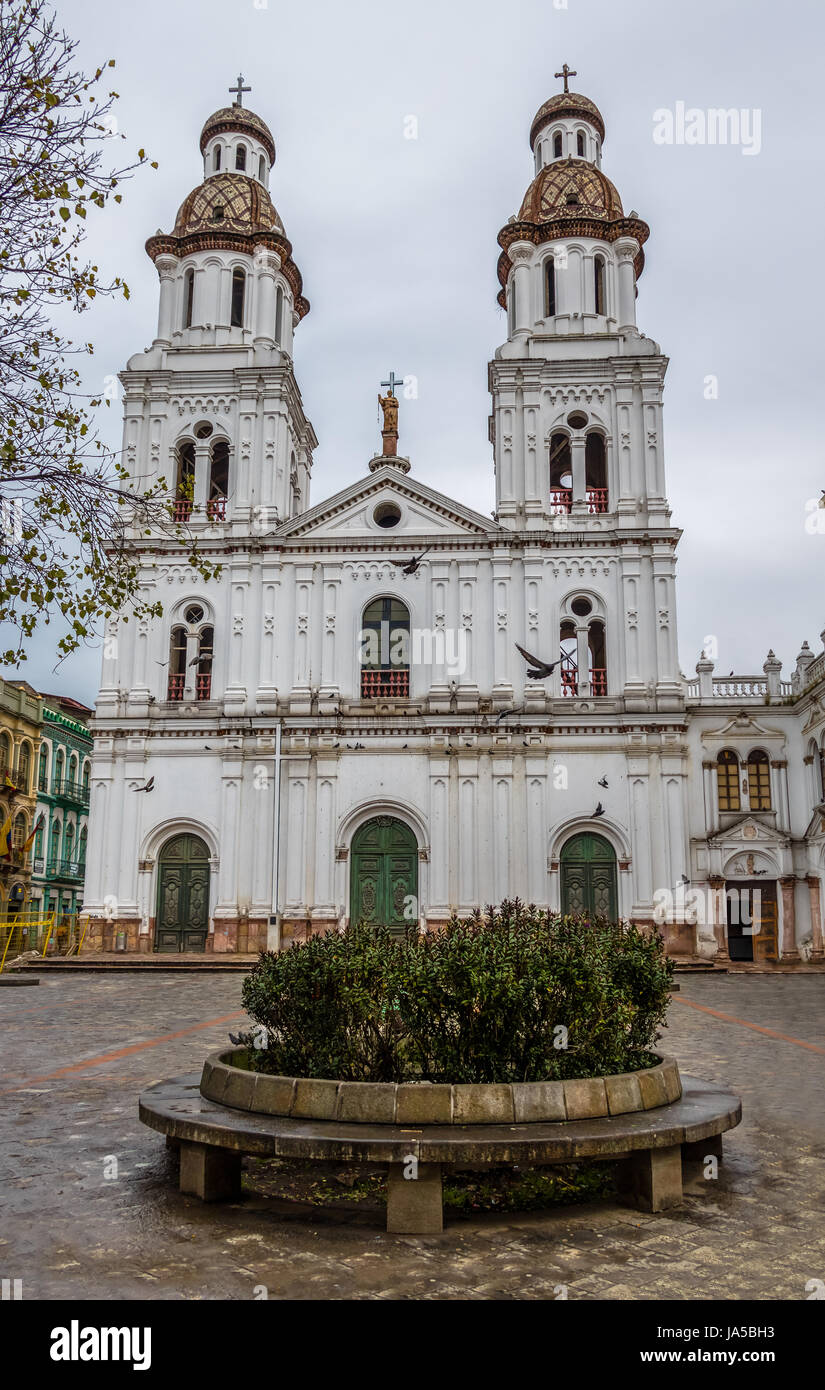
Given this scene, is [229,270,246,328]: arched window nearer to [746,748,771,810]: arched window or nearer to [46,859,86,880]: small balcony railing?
[746,748,771,810]: arched window

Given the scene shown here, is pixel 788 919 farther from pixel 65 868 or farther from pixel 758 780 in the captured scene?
pixel 65 868

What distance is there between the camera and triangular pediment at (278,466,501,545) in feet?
95.5

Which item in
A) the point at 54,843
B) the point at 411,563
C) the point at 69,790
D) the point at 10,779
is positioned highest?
the point at 411,563

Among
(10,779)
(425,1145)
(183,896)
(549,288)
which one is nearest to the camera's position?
(425,1145)

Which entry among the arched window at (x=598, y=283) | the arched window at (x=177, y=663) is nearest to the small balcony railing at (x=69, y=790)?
the arched window at (x=177, y=663)

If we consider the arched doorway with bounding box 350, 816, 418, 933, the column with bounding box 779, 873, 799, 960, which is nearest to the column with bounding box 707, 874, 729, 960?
the column with bounding box 779, 873, 799, 960

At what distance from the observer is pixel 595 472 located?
31609mm

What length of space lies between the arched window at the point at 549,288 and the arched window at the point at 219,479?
9795mm

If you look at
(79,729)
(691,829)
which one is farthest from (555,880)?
(79,729)

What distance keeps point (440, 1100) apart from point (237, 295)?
Answer: 98.8 feet

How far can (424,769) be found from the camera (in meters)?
27.5

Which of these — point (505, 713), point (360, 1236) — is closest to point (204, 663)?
point (505, 713)

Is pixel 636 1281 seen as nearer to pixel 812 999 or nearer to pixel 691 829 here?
pixel 812 999
